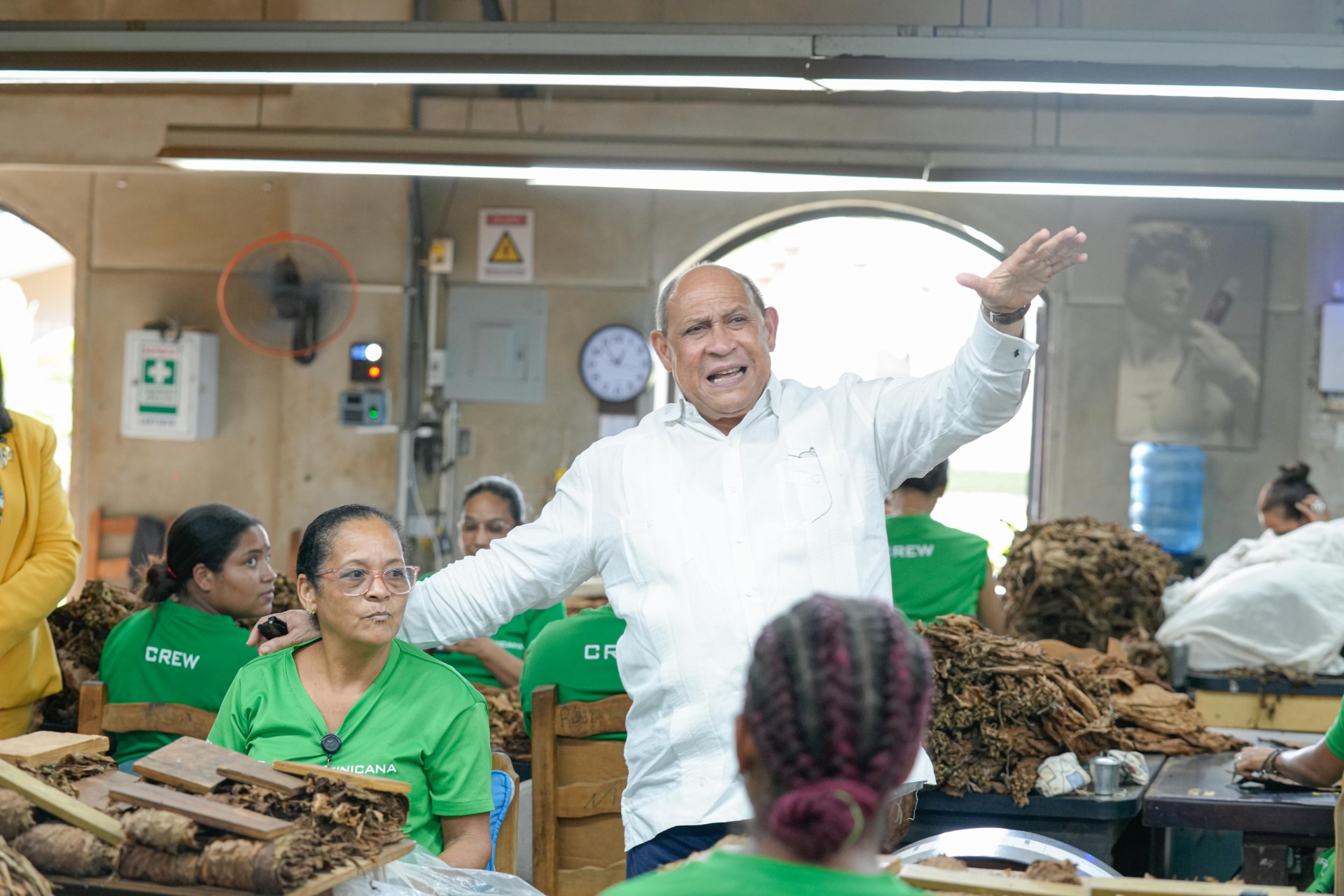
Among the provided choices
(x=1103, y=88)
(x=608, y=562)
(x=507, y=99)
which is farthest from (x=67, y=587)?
(x=507, y=99)

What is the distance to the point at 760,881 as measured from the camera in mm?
1124

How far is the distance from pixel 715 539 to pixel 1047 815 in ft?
4.56

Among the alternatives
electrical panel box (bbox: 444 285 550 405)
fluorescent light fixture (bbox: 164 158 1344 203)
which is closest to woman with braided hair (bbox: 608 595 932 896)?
fluorescent light fixture (bbox: 164 158 1344 203)

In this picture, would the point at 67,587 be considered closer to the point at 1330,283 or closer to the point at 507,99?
the point at 507,99

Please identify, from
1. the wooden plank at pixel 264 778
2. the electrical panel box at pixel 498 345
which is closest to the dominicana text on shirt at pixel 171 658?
the wooden plank at pixel 264 778

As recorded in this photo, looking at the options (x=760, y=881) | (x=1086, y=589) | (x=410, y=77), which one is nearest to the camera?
(x=760, y=881)

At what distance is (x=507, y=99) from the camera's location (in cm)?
795

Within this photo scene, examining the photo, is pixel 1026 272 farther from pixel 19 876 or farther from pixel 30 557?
pixel 30 557

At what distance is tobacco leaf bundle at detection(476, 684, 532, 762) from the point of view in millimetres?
3727

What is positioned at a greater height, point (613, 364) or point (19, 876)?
point (613, 364)

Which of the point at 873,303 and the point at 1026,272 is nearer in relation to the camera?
the point at 1026,272

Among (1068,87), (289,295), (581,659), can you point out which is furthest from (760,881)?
(289,295)

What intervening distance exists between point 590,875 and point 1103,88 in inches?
108

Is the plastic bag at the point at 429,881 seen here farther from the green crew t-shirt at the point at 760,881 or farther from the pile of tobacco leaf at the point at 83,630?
the pile of tobacco leaf at the point at 83,630
